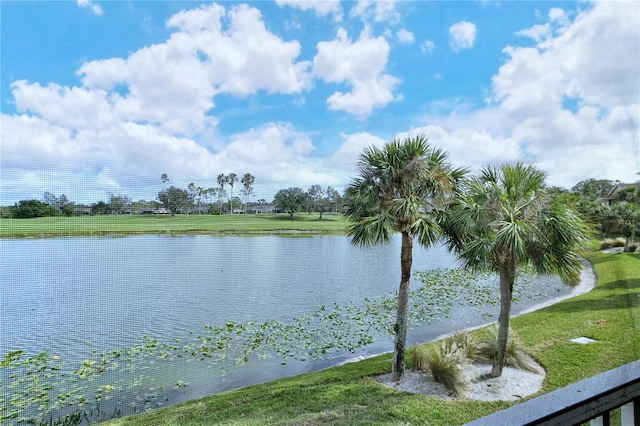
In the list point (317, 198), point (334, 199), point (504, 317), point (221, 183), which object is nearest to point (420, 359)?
point (504, 317)

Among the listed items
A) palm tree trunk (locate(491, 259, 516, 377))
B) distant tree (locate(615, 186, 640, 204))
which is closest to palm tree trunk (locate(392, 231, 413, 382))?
palm tree trunk (locate(491, 259, 516, 377))

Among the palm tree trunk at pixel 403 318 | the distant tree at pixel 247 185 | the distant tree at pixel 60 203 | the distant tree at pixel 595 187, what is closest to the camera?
the distant tree at pixel 595 187

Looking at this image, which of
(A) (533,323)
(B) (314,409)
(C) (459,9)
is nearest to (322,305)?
(A) (533,323)

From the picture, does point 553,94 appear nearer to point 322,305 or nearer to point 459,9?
point 459,9

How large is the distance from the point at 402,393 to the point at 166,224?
1950 mm

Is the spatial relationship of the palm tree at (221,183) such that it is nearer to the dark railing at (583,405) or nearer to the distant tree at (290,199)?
the distant tree at (290,199)

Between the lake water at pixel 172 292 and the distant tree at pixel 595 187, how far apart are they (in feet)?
4.92

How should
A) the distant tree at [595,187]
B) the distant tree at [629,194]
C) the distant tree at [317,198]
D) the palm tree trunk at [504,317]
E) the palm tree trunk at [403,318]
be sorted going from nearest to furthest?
the distant tree at [629,194]
the distant tree at [595,187]
the distant tree at [317,198]
the palm tree trunk at [504,317]
the palm tree trunk at [403,318]

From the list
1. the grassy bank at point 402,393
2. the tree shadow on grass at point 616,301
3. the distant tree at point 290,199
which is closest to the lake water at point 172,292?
the grassy bank at point 402,393

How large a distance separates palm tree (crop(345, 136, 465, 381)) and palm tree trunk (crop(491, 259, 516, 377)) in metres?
0.54

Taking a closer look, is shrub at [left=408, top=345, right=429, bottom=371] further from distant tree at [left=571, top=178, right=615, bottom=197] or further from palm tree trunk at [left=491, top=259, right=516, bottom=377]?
distant tree at [left=571, top=178, right=615, bottom=197]

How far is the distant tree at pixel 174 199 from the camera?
196cm

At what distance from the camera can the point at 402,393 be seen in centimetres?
244

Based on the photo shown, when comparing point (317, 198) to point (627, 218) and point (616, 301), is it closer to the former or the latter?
point (627, 218)
